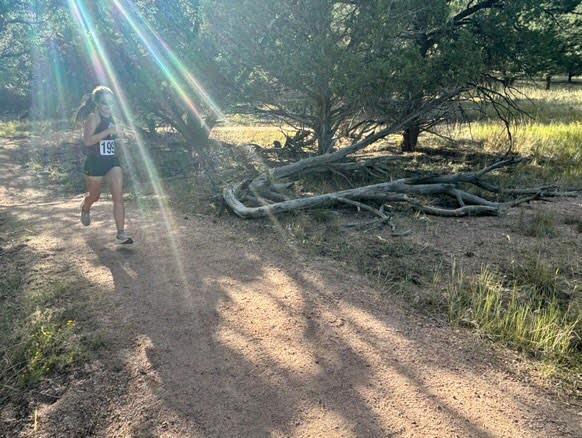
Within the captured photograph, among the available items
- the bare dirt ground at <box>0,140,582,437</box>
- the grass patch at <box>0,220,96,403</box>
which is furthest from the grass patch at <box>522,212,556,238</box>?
the grass patch at <box>0,220,96,403</box>

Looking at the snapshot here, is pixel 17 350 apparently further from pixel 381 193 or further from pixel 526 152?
pixel 526 152

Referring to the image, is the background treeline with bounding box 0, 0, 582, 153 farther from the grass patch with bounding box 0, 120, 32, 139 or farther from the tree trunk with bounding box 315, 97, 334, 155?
the grass patch with bounding box 0, 120, 32, 139

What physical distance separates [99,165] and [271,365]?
118 inches

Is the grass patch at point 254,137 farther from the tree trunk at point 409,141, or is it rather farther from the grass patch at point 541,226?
the grass patch at point 541,226

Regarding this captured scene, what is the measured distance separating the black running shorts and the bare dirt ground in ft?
3.00

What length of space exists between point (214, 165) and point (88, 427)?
8.73 m

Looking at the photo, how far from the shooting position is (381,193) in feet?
22.1

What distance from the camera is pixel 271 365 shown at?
2.89 meters

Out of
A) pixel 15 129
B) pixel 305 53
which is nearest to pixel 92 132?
pixel 305 53

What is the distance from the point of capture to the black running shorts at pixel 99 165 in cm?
458

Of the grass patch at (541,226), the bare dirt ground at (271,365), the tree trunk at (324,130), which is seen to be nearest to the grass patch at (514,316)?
the bare dirt ground at (271,365)

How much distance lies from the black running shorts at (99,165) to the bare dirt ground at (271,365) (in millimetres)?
916

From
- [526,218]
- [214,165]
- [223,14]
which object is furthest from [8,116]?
[526,218]

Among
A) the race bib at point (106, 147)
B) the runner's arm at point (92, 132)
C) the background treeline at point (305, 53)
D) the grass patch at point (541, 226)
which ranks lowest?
the grass patch at point (541, 226)
